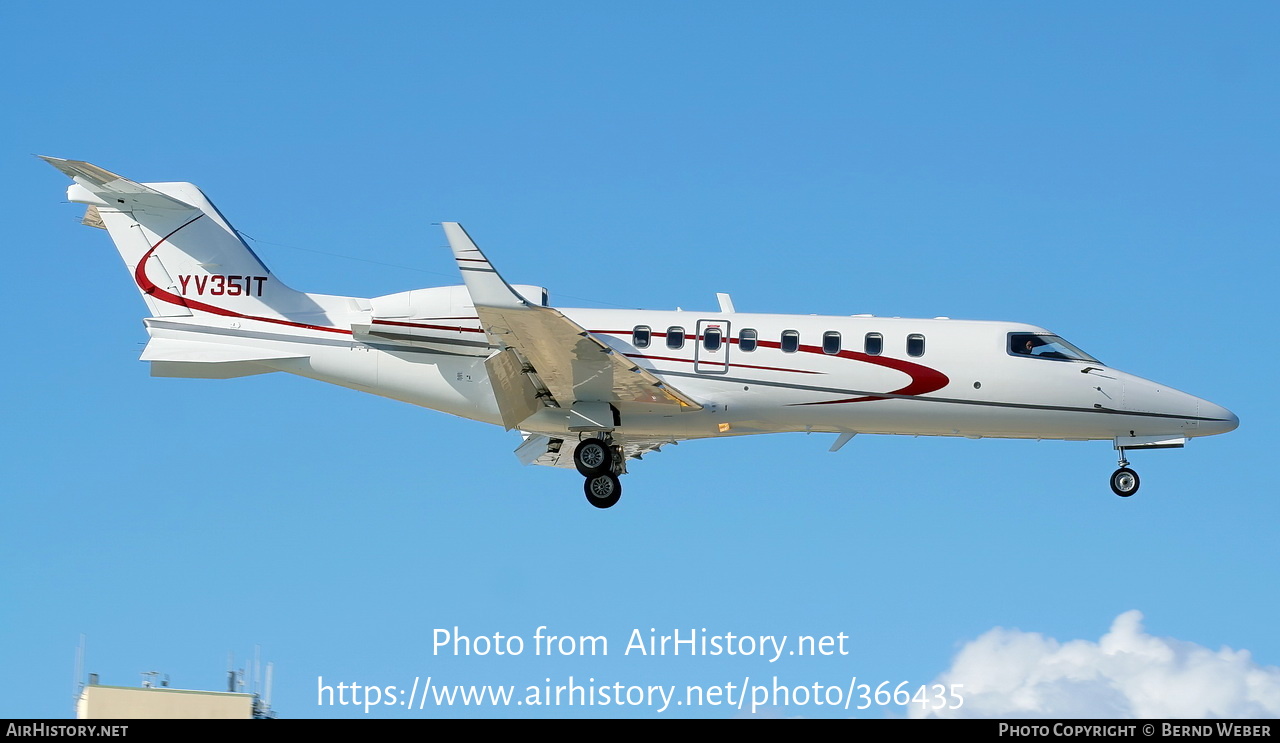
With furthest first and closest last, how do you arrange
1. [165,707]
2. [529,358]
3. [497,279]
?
[165,707] → [529,358] → [497,279]

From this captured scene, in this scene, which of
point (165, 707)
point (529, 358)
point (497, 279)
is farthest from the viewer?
point (165, 707)

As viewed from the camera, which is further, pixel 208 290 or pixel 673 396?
pixel 208 290

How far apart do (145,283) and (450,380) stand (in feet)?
18.9

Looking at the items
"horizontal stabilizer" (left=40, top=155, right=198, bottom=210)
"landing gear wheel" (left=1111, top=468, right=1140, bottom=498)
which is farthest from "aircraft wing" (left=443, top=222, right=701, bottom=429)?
"landing gear wheel" (left=1111, top=468, right=1140, bottom=498)

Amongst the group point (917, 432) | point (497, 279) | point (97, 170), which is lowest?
point (917, 432)

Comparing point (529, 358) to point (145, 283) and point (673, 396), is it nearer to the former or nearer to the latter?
point (673, 396)

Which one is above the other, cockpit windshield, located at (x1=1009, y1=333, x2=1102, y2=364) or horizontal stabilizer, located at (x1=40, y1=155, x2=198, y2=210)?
horizontal stabilizer, located at (x1=40, y1=155, x2=198, y2=210)

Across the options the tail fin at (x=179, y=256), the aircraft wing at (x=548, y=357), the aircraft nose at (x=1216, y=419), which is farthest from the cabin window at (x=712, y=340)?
the aircraft nose at (x=1216, y=419)

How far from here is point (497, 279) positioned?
68.8 feet

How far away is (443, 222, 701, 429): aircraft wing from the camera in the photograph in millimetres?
20953

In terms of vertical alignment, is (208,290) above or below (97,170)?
below

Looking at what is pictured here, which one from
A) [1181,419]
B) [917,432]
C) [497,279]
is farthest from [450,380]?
[1181,419]

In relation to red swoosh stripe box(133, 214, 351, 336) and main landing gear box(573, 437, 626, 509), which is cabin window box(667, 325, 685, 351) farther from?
red swoosh stripe box(133, 214, 351, 336)

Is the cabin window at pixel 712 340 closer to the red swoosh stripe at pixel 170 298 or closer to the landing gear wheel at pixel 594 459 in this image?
the landing gear wheel at pixel 594 459
